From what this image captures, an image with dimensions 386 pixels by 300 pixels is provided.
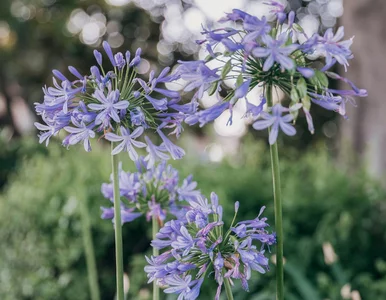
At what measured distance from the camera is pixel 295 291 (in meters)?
3.15

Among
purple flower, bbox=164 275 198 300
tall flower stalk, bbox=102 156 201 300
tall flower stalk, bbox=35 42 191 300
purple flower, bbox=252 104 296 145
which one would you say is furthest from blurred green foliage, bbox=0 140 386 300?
purple flower, bbox=252 104 296 145

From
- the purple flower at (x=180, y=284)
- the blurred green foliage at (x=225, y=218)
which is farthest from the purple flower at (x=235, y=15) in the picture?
the blurred green foliage at (x=225, y=218)

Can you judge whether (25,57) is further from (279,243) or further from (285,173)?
(279,243)

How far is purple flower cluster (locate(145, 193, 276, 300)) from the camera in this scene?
3.34ft

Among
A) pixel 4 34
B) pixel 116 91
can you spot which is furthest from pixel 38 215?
pixel 4 34

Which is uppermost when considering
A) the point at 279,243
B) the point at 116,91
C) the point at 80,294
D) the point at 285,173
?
the point at 116,91

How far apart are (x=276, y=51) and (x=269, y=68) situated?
0.21 feet

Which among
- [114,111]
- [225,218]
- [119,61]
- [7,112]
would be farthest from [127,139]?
[7,112]

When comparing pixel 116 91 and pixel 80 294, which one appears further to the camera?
pixel 80 294

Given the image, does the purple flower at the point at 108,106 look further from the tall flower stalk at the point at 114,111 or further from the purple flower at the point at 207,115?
the purple flower at the point at 207,115

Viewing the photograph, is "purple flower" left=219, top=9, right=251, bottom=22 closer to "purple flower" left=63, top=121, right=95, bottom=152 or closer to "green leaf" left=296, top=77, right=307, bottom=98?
"green leaf" left=296, top=77, right=307, bottom=98

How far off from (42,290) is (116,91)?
8.93 ft

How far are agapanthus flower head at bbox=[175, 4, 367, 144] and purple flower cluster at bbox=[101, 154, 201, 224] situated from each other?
1.39 feet

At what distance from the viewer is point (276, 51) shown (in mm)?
925
